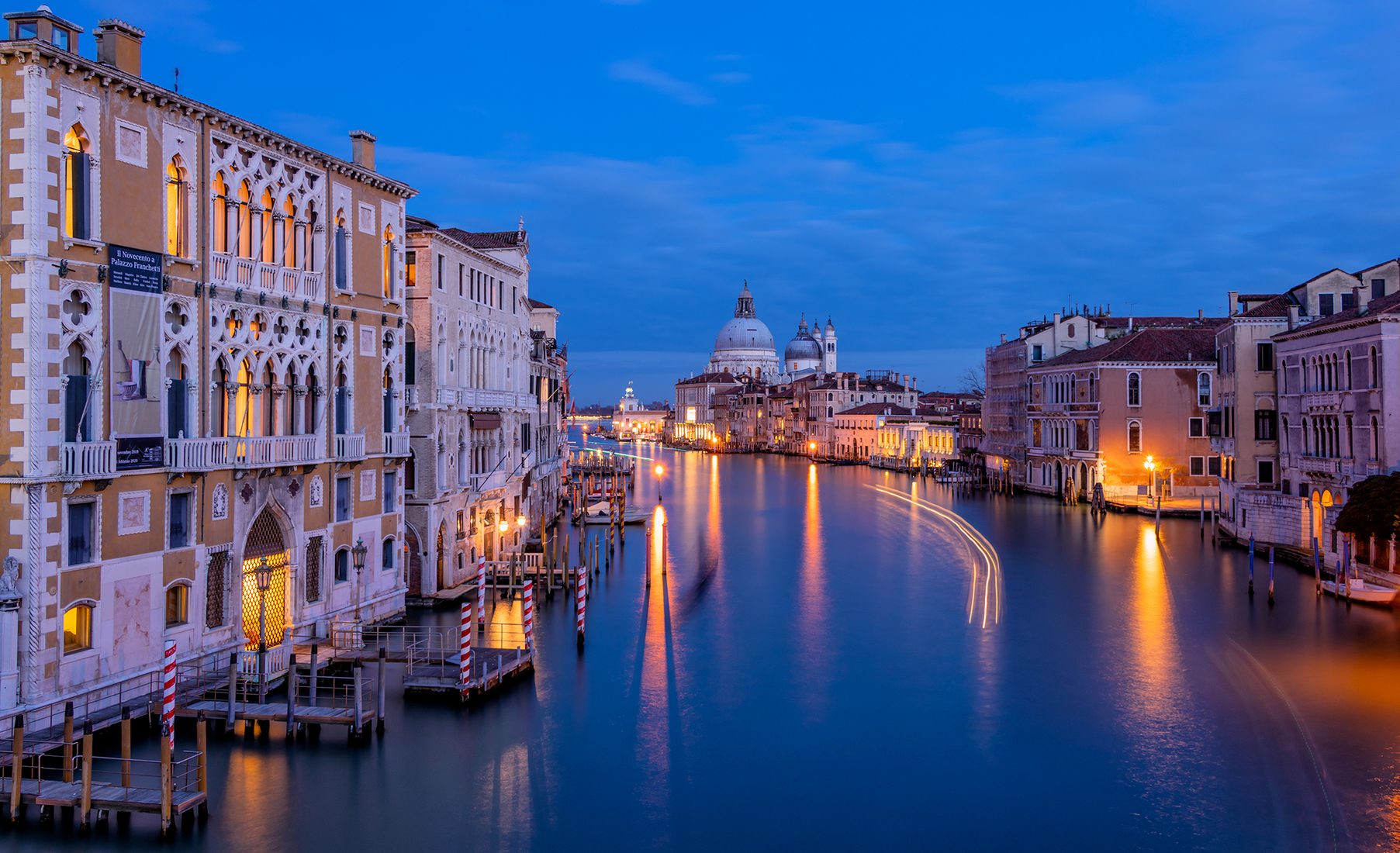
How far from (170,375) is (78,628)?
3165 millimetres

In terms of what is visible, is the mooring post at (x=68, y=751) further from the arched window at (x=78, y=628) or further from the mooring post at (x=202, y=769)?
the arched window at (x=78, y=628)

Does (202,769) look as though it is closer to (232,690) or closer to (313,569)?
(232,690)

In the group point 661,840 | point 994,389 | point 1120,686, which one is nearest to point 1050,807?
point 661,840

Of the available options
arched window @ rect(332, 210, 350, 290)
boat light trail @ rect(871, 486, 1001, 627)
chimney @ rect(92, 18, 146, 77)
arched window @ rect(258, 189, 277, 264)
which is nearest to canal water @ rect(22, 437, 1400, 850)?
boat light trail @ rect(871, 486, 1001, 627)

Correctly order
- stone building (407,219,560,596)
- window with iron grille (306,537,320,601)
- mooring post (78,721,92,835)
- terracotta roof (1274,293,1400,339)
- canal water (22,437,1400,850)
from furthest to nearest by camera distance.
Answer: terracotta roof (1274,293,1400,339), stone building (407,219,560,596), window with iron grille (306,537,320,601), canal water (22,437,1400,850), mooring post (78,721,92,835)

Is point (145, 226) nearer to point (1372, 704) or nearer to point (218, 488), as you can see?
point (218, 488)

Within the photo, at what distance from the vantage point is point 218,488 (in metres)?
14.5

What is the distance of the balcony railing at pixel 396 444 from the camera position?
1883 centimetres

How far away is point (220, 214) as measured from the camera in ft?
48.2

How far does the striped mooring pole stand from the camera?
17.6 metres

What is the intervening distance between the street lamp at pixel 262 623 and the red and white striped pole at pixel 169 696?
2.46m

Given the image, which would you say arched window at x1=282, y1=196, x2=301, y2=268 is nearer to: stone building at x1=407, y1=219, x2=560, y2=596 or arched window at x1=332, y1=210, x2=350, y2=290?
arched window at x1=332, y1=210, x2=350, y2=290

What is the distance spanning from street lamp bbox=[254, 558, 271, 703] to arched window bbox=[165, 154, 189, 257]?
4.30 m

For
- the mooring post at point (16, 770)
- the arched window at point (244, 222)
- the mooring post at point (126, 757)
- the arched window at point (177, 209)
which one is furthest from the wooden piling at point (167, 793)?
the arched window at point (244, 222)
